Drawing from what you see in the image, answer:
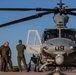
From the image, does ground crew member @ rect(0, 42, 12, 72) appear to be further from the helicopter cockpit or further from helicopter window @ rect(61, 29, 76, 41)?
helicopter window @ rect(61, 29, 76, 41)

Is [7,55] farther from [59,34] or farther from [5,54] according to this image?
[59,34]

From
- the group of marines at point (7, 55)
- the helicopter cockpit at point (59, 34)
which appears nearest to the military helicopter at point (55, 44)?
the helicopter cockpit at point (59, 34)

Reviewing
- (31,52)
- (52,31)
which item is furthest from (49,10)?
(31,52)

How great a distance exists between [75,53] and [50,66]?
1.46m

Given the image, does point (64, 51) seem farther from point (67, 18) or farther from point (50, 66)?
point (67, 18)

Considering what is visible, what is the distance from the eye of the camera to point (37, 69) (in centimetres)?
1149

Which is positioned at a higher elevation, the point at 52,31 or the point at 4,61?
the point at 52,31

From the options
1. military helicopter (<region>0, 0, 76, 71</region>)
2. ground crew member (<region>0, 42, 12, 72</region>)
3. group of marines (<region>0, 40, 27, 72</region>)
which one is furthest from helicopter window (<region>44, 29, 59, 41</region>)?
ground crew member (<region>0, 42, 12, 72</region>)

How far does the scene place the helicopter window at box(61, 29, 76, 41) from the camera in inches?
488

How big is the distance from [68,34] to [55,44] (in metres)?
2.28

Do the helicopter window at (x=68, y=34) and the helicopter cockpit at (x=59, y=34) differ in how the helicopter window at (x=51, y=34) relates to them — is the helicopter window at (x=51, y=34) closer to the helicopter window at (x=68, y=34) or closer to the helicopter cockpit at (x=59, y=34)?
the helicopter cockpit at (x=59, y=34)

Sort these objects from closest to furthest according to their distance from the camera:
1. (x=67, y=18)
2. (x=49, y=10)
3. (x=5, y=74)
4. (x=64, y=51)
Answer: (x=5, y=74) < (x=64, y=51) < (x=49, y=10) < (x=67, y=18)

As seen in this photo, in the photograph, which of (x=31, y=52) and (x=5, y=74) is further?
(x=31, y=52)

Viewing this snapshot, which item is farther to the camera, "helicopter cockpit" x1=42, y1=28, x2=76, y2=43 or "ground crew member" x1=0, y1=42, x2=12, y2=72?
"helicopter cockpit" x1=42, y1=28, x2=76, y2=43
